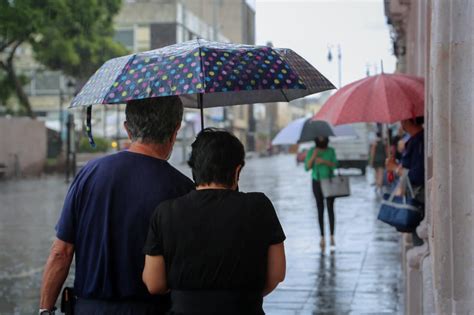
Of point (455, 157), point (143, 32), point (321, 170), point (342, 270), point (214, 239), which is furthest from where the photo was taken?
point (143, 32)

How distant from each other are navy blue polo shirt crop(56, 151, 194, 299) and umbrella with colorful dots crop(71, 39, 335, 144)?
0.95 feet

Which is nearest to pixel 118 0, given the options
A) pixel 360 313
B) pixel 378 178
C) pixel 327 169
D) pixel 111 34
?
pixel 111 34

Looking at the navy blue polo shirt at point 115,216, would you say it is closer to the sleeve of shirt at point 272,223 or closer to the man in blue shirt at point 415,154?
the sleeve of shirt at point 272,223

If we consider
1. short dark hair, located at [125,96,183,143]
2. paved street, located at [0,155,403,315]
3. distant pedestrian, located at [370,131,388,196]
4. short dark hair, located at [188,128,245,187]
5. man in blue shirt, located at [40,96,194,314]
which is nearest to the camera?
short dark hair, located at [188,128,245,187]

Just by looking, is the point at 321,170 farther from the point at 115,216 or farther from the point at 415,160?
the point at 115,216

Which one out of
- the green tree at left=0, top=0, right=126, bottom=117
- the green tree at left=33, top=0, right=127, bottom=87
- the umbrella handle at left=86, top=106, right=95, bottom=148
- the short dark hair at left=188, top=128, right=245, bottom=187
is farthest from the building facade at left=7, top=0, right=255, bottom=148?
the short dark hair at left=188, top=128, right=245, bottom=187

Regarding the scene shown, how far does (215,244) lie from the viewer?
348cm

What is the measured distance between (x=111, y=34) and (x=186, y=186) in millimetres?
43686

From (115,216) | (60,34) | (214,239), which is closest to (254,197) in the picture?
(214,239)

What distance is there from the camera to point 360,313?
855 cm

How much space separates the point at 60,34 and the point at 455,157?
3951 centimetres

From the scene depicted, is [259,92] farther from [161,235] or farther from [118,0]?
[118,0]

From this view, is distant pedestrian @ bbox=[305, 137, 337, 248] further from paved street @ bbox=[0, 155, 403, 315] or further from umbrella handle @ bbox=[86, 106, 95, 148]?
umbrella handle @ bbox=[86, 106, 95, 148]

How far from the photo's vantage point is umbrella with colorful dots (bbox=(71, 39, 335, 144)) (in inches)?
155
